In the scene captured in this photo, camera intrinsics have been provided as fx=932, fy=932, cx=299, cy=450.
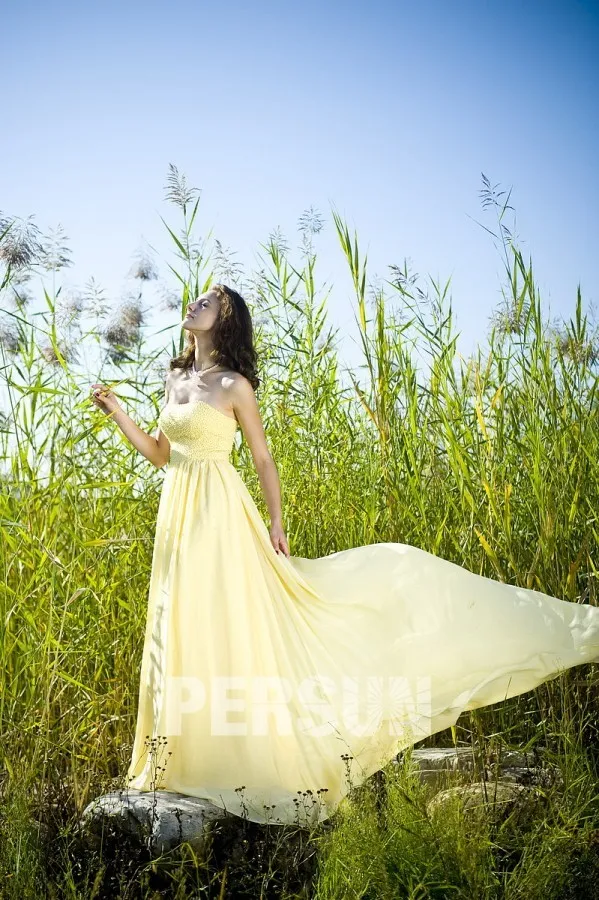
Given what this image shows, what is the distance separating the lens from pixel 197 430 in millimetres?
3061

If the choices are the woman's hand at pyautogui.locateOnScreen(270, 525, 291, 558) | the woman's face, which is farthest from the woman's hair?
the woman's hand at pyautogui.locateOnScreen(270, 525, 291, 558)

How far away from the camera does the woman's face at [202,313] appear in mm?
3137

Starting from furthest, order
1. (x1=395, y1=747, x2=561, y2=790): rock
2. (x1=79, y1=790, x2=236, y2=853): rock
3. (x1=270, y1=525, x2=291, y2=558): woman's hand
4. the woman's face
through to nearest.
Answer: the woman's face < (x1=270, y1=525, x2=291, y2=558): woman's hand < (x1=395, y1=747, x2=561, y2=790): rock < (x1=79, y1=790, x2=236, y2=853): rock

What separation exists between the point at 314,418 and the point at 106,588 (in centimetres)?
108

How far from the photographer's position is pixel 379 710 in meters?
2.80

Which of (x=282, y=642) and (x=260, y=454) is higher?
(x=260, y=454)

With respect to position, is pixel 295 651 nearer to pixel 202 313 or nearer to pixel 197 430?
pixel 197 430

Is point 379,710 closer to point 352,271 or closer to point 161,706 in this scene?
point 161,706

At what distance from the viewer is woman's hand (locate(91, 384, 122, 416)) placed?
10.2 feet

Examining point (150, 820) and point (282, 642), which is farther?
point (282, 642)

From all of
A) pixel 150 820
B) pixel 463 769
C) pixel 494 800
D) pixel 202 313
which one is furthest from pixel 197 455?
pixel 494 800

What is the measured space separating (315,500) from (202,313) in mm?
851

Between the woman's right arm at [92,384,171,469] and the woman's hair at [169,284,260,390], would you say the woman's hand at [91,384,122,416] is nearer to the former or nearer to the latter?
the woman's right arm at [92,384,171,469]

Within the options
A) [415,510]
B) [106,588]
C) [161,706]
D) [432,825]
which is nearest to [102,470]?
[106,588]
